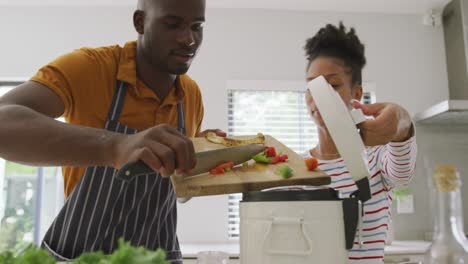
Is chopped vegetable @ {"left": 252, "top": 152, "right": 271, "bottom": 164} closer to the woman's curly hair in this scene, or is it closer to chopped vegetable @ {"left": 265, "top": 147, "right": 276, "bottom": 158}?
chopped vegetable @ {"left": 265, "top": 147, "right": 276, "bottom": 158}

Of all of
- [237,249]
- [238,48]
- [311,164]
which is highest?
[238,48]

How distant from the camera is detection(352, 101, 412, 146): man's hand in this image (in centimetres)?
69

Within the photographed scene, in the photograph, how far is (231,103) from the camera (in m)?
2.51

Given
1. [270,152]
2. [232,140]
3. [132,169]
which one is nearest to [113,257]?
[132,169]

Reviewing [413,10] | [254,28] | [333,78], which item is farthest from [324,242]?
[413,10]

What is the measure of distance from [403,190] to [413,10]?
3.81ft

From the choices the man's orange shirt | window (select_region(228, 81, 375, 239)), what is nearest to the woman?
the man's orange shirt

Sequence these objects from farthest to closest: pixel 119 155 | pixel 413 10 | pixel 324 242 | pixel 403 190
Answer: pixel 413 10 → pixel 403 190 → pixel 119 155 → pixel 324 242

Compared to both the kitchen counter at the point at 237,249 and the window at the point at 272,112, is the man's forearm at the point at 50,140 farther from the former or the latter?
the window at the point at 272,112

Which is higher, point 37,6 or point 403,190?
point 37,6

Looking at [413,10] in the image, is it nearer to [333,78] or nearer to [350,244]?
[333,78]

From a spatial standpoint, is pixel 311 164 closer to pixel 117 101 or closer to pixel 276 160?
pixel 276 160

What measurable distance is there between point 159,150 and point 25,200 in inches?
96.4

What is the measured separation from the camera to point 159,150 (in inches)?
23.7
